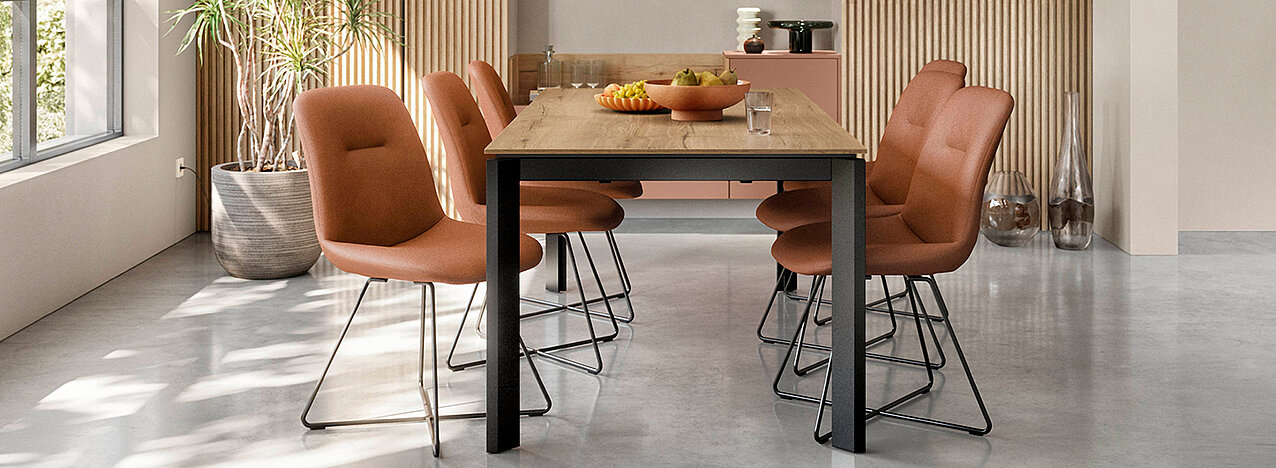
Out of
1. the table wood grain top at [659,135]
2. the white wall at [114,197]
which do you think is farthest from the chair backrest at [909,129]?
the white wall at [114,197]

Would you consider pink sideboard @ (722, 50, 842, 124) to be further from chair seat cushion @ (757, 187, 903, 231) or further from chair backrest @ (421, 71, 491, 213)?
chair backrest @ (421, 71, 491, 213)

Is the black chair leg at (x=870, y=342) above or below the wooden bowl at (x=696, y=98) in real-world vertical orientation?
below

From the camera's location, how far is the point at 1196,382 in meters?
3.96

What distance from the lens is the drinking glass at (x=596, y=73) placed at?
763cm

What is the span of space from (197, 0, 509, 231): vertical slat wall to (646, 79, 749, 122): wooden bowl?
11.0 feet

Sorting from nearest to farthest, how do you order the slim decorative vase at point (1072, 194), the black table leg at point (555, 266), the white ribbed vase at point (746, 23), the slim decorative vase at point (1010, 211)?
the black table leg at point (555, 266), the slim decorative vase at point (1072, 194), the slim decorative vase at point (1010, 211), the white ribbed vase at point (746, 23)

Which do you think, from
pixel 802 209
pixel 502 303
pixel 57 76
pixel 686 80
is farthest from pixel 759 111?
pixel 57 76

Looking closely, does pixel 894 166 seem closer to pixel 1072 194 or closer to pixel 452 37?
pixel 1072 194

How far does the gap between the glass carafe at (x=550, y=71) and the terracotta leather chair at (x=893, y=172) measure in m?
2.99

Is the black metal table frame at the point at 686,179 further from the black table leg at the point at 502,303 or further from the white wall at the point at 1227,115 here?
the white wall at the point at 1227,115

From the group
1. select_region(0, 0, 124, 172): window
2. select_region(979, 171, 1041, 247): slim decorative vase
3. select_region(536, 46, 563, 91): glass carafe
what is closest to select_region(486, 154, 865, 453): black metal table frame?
select_region(0, 0, 124, 172): window

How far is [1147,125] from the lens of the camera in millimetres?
6305

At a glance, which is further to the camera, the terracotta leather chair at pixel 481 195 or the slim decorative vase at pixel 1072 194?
the slim decorative vase at pixel 1072 194

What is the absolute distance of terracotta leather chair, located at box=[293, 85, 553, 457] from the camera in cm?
335
